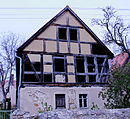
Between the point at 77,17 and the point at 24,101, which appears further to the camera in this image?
the point at 77,17

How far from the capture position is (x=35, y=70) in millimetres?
14766

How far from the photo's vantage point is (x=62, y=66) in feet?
51.2

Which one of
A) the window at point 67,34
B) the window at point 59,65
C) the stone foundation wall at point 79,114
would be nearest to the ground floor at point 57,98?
the window at point 59,65

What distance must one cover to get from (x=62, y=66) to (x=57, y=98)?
7.43ft

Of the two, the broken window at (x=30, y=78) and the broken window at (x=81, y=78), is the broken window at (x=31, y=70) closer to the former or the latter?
the broken window at (x=30, y=78)

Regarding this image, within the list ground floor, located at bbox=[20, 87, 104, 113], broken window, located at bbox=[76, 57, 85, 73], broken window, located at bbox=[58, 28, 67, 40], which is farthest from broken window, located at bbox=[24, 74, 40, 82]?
broken window, located at bbox=[58, 28, 67, 40]

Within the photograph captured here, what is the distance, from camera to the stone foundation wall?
6.85 metres

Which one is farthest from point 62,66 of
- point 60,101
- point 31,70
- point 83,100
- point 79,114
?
point 79,114

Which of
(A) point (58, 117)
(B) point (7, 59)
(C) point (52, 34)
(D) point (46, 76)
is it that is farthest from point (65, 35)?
(B) point (7, 59)

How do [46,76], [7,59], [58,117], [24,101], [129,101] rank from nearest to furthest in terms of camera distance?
[58,117], [129,101], [24,101], [46,76], [7,59]

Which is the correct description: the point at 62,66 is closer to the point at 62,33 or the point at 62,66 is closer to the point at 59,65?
the point at 59,65

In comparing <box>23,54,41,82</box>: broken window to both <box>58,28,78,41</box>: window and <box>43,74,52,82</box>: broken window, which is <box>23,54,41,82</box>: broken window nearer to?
<box>43,74,52,82</box>: broken window

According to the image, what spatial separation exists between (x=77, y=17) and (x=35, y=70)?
17.3ft

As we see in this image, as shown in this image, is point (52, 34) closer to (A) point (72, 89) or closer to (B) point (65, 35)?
(B) point (65, 35)
